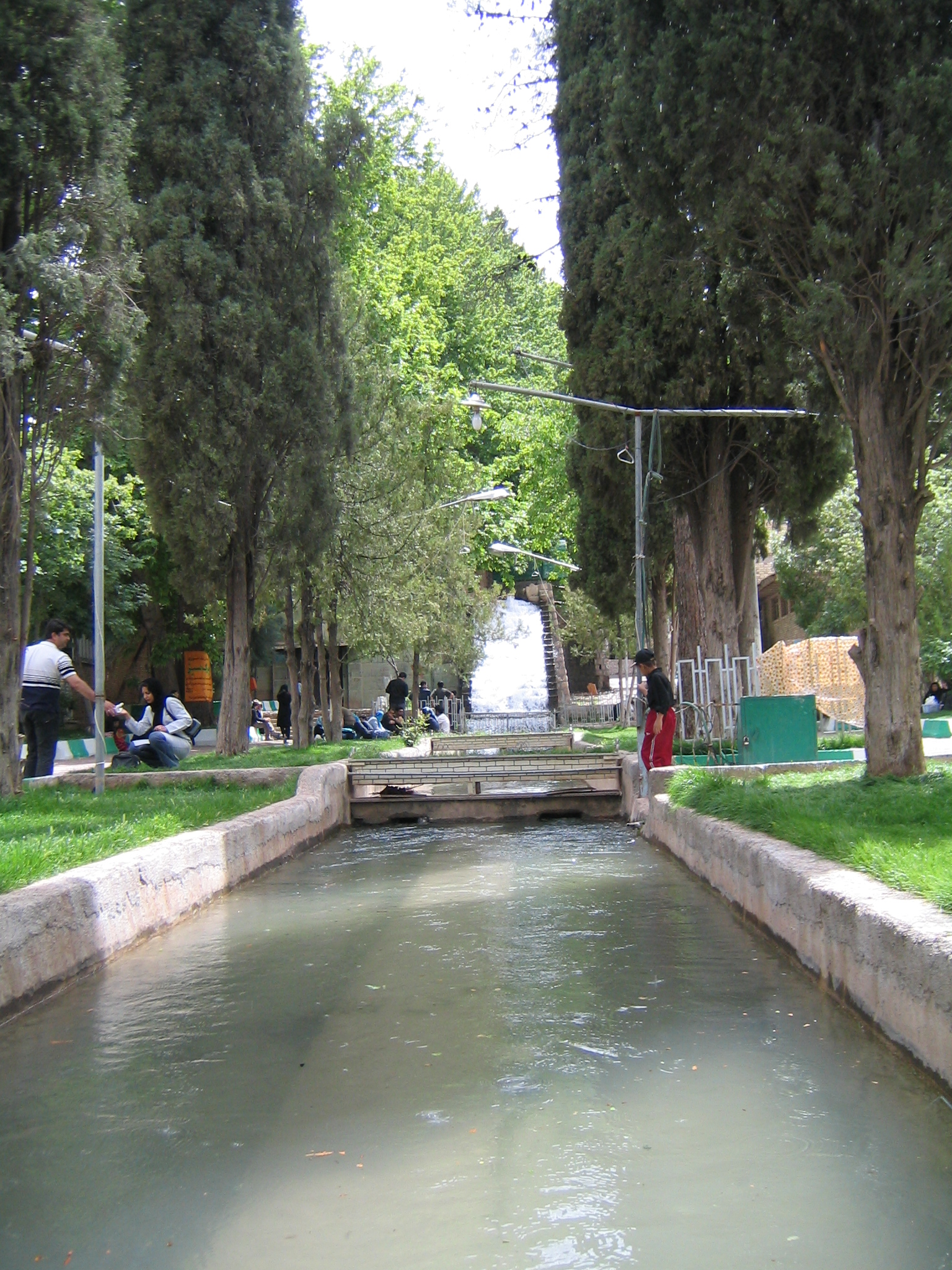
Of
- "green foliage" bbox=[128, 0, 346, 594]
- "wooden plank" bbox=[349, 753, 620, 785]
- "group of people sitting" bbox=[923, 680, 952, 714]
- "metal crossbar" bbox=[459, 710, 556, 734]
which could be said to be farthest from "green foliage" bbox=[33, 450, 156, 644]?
"group of people sitting" bbox=[923, 680, 952, 714]

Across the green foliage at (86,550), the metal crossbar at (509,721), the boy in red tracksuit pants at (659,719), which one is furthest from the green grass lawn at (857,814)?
the metal crossbar at (509,721)

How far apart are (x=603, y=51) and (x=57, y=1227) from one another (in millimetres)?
16615

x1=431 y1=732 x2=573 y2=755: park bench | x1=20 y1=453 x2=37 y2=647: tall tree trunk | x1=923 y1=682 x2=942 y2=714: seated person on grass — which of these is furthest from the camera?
x1=923 y1=682 x2=942 y2=714: seated person on grass

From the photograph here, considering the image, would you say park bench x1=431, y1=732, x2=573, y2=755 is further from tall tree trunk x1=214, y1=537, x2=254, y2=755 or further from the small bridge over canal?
the small bridge over canal

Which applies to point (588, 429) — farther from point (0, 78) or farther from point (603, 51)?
point (0, 78)

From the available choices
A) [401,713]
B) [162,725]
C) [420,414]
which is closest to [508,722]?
[401,713]

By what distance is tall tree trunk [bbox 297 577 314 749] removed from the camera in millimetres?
22734

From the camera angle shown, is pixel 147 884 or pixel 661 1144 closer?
pixel 661 1144

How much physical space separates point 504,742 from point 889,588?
16.2 metres

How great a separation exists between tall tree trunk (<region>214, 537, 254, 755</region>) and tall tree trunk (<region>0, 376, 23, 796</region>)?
290 inches

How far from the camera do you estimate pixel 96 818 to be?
953 centimetres

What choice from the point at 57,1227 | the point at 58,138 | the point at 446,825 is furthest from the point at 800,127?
the point at 57,1227

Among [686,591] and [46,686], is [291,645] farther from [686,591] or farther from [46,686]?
[46,686]

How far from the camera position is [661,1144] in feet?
12.6
